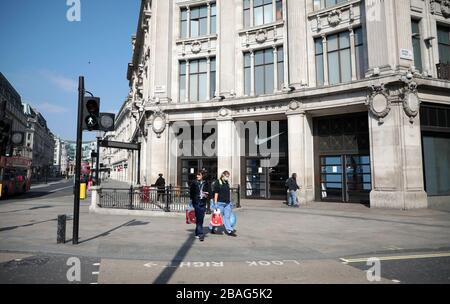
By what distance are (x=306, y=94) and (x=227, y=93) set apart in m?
5.91

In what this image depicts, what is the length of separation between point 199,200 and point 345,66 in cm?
1459

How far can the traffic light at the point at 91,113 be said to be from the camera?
823cm

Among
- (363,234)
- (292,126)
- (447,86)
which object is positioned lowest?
(363,234)

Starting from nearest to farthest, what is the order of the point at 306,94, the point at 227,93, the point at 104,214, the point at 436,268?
the point at 436,268, the point at 104,214, the point at 306,94, the point at 227,93

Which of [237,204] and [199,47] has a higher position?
[199,47]

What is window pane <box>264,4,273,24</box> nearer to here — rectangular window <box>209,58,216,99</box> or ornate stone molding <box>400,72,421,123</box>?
rectangular window <box>209,58,216,99</box>

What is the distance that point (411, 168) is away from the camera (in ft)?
52.1

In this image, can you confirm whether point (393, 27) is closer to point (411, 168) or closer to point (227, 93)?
point (411, 168)

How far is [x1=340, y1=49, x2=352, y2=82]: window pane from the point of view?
62.5 ft

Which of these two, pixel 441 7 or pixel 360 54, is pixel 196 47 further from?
pixel 441 7

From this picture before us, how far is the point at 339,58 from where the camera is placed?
63.9 feet

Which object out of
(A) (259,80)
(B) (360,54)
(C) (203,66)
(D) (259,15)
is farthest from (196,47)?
(B) (360,54)

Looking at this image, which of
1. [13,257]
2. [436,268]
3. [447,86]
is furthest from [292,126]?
[13,257]
